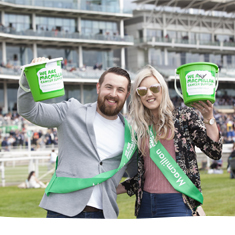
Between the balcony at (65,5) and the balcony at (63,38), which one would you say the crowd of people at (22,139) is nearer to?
the balcony at (63,38)

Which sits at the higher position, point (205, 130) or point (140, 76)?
point (140, 76)

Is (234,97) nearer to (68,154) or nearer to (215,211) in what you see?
(215,211)

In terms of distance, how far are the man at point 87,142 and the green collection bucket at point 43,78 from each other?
0.06 m

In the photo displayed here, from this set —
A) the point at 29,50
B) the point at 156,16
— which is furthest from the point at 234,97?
the point at 29,50

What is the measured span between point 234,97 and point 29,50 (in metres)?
21.1

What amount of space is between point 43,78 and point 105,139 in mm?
565

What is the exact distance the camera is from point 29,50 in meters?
37.5

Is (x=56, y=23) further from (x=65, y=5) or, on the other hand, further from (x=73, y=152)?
(x=73, y=152)

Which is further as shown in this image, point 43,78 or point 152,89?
point 152,89

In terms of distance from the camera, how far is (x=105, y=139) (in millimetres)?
2914

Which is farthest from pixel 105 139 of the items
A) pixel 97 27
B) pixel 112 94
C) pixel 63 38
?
pixel 97 27

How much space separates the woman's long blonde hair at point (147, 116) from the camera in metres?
2.88

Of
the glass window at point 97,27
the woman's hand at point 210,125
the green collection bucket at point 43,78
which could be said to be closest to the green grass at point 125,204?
the woman's hand at point 210,125
